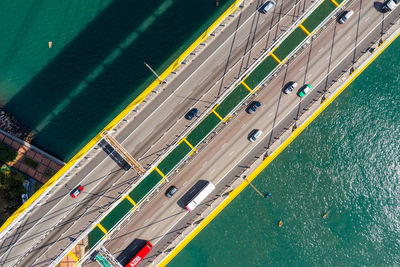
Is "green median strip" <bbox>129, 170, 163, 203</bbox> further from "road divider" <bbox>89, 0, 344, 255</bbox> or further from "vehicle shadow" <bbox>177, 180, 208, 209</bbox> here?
"vehicle shadow" <bbox>177, 180, 208, 209</bbox>

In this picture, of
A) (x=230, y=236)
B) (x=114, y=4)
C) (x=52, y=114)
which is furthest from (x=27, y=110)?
(x=230, y=236)

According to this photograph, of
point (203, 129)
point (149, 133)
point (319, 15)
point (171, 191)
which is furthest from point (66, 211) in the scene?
point (319, 15)

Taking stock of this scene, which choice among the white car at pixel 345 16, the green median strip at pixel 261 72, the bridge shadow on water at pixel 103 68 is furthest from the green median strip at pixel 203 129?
the white car at pixel 345 16

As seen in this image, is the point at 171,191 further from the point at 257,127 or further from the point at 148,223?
the point at 257,127

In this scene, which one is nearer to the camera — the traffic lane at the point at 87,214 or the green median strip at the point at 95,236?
the traffic lane at the point at 87,214

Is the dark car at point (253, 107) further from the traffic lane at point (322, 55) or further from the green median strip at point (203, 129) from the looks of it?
the green median strip at point (203, 129)

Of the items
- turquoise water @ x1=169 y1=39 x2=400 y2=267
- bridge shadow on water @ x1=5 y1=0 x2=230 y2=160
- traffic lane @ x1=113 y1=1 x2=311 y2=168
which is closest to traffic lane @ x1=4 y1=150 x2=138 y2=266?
traffic lane @ x1=113 y1=1 x2=311 y2=168
